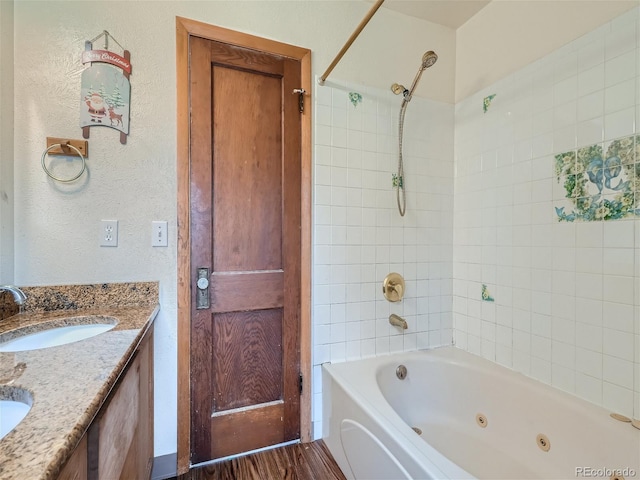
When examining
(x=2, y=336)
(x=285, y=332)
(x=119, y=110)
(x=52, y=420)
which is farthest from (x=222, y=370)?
(x=119, y=110)

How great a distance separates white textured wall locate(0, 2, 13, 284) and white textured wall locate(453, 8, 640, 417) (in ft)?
7.41

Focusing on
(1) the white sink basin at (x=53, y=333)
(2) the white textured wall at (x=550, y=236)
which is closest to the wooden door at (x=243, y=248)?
(1) the white sink basin at (x=53, y=333)

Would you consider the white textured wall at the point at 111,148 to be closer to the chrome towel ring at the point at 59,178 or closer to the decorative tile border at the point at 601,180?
the chrome towel ring at the point at 59,178

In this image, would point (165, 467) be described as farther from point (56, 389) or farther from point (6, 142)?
point (6, 142)

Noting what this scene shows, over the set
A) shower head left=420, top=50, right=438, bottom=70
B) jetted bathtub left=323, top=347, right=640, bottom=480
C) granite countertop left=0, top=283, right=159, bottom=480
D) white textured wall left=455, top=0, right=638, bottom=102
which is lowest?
jetted bathtub left=323, top=347, right=640, bottom=480

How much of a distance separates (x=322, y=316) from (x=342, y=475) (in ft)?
2.38

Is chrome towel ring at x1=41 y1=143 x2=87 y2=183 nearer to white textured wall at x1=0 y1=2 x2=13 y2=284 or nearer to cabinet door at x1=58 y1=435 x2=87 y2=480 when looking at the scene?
white textured wall at x1=0 y1=2 x2=13 y2=284

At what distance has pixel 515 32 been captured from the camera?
5.01 ft

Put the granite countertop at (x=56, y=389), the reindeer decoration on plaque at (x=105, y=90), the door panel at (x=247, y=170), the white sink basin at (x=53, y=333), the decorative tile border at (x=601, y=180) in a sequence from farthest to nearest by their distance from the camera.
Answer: the door panel at (x=247, y=170) < the reindeer decoration on plaque at (x=105, y=90) < the decorative tile border at (x=601, y=180) < the white sink basin at (x=53, y=333) < the granite countertop at (x=56, y=389)

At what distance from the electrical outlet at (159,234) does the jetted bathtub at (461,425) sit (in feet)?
3.45

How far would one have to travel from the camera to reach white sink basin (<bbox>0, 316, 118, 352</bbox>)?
3.09ft

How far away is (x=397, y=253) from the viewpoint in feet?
5.71

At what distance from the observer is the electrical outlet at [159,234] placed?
1.32 m

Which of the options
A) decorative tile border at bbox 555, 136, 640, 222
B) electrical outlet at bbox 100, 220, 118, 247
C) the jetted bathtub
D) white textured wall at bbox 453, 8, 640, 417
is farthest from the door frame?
decorative tile border at bbox 555, 136, 640, 222
